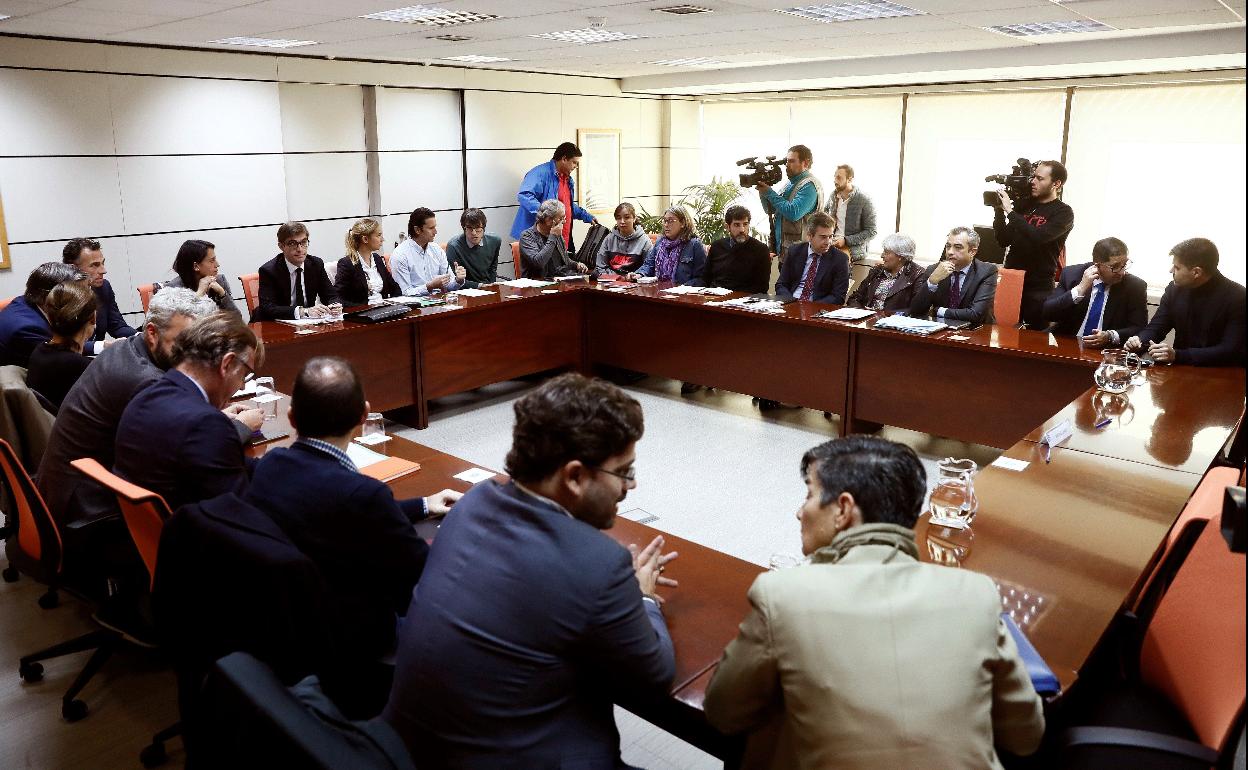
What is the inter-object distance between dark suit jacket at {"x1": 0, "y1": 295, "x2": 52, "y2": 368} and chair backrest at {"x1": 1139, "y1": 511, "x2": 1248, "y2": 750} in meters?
4.49

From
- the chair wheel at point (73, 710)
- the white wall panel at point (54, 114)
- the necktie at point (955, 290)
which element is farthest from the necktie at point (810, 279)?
the white wall panel at point (54, 114)

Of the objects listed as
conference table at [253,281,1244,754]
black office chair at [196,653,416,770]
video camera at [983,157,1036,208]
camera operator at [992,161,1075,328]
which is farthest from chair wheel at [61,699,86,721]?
video camera at [983,157,1036,208]

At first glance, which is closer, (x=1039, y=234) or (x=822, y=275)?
(x=1039, y=234)

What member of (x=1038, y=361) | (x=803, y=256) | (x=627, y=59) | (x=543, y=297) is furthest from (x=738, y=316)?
(x=627, y=59)

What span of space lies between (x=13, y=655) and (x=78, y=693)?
42cm

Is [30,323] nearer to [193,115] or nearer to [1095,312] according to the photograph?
[193,115]

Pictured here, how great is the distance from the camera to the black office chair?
1.31 m

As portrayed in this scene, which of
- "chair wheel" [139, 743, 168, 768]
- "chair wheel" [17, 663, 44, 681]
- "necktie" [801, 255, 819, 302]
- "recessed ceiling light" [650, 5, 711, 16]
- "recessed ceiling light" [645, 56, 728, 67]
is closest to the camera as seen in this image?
"chair wheel" [139, 743, 168, 768]

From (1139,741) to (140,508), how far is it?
2.28 m

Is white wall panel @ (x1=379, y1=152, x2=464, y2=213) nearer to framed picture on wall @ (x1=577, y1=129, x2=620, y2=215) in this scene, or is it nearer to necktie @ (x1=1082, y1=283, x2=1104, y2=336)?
framed picture on wall @ (x1=577, y1=129, x2=620, y2=215)

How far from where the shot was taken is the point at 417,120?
836 centimetres

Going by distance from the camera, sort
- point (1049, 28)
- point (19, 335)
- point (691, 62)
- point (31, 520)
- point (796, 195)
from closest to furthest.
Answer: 1. point (31, 520)
2. point (19, 335)
3. point (1049, 28)
4. point (796, 195)
5. point (691, 62)

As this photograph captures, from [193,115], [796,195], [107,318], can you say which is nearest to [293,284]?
[107,318]

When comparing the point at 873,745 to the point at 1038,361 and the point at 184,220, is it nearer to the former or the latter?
the point at 1038,361
